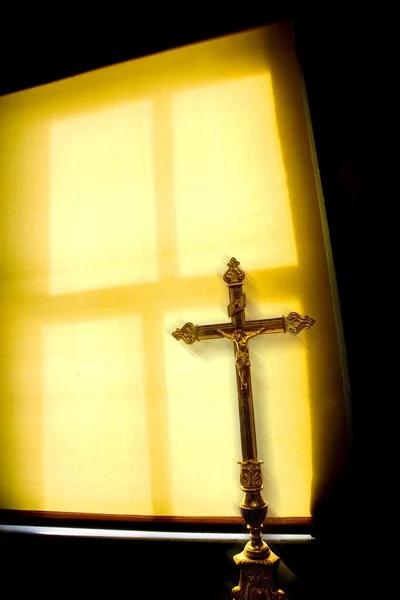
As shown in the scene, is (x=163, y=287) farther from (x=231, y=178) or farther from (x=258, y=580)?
(x=258, y=580)

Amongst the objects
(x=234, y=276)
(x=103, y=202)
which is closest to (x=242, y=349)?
(x=234, y=276)

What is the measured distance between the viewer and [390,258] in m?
0.89

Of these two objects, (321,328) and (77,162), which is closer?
(321,328)

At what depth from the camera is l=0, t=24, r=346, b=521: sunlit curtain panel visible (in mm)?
1058

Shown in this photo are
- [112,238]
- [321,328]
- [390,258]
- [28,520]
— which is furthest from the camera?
[112,238]

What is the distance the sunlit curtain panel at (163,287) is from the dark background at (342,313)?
0.35 ft

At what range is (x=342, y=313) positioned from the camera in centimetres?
89

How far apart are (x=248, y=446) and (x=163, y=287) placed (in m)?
0.59

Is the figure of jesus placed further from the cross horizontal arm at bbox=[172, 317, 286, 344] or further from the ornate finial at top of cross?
the ornate finial at top of cross

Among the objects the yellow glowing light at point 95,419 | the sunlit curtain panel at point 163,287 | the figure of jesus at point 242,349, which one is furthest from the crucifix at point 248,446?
the yellow glowing light at point 95,419

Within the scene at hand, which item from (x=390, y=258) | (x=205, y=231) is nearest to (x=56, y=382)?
(x=205, y=231)

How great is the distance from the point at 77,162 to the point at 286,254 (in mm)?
910

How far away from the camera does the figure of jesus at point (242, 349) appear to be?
3.08 feet

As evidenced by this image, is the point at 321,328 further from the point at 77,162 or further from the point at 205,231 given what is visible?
the point at 77,162
